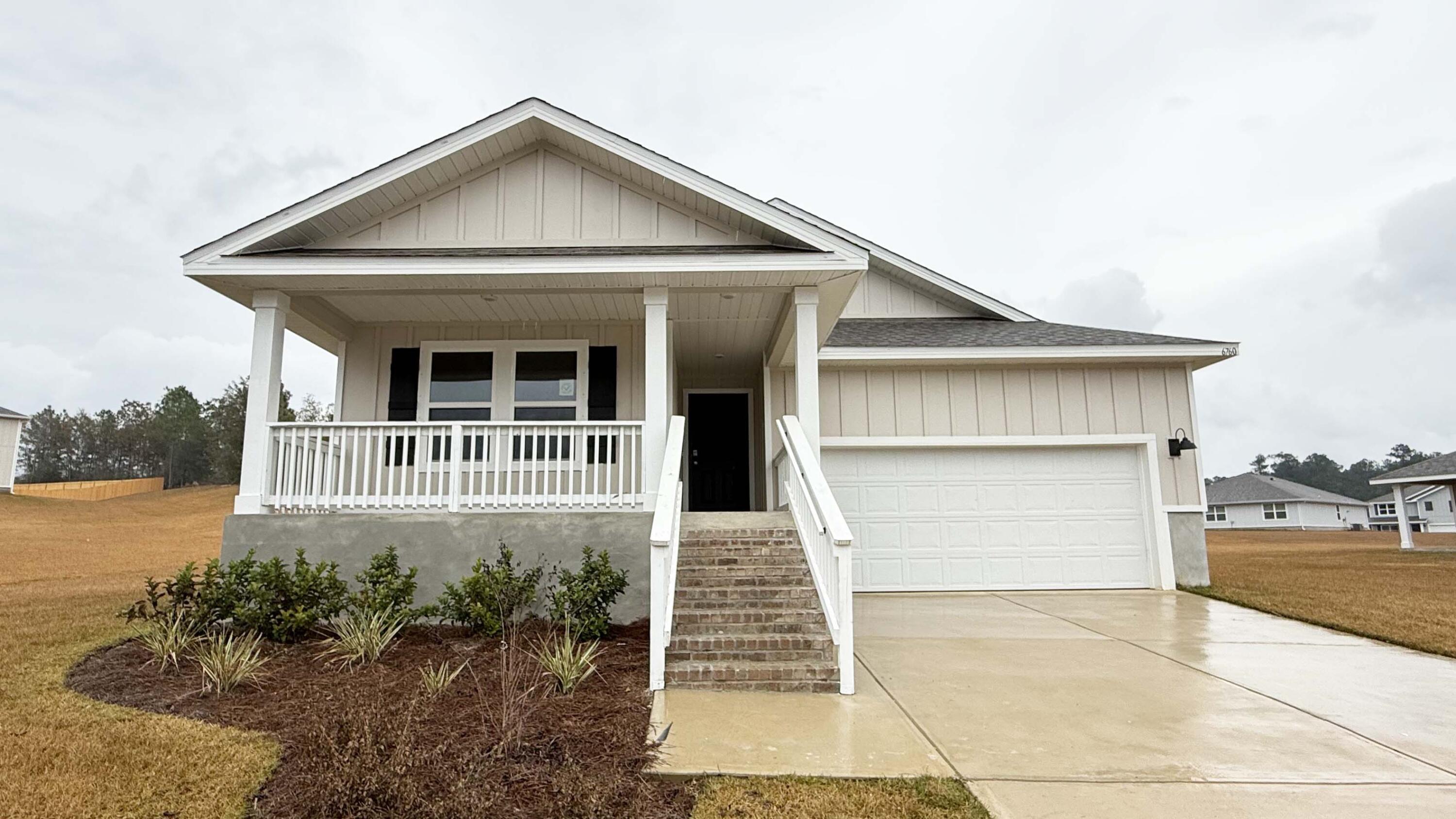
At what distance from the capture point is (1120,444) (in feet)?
33.0

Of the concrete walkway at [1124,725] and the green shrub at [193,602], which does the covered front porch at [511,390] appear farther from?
the concrete walkway at [1124,725]

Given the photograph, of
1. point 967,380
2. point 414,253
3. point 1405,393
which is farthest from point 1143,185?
point 1405,393

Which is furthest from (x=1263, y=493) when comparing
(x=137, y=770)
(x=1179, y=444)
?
(x=137, y=770)

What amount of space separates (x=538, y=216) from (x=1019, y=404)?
6830 millimetres

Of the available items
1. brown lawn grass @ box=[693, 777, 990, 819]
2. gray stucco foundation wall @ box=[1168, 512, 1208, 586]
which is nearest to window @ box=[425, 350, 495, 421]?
brown lawn grass @ box=[693, 777, 990, 819]

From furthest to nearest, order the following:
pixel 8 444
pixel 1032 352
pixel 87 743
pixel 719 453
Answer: pixel 8 444 → pixel 719 453 → pixel 1032 352 → pixel 87 743

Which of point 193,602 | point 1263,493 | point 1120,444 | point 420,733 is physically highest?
point 1120,444

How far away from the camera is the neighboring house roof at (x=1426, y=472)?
22.2m

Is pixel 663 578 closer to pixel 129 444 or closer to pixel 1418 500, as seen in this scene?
pixel 1418 500

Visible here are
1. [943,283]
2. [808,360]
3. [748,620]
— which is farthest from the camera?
[943,283]

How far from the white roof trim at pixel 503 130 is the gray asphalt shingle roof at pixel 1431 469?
84.0ft

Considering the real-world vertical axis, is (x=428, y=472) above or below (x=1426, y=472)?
below

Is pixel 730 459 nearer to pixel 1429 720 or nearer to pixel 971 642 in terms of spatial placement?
pixel 971 642

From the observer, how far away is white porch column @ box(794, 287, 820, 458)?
23.9ft
